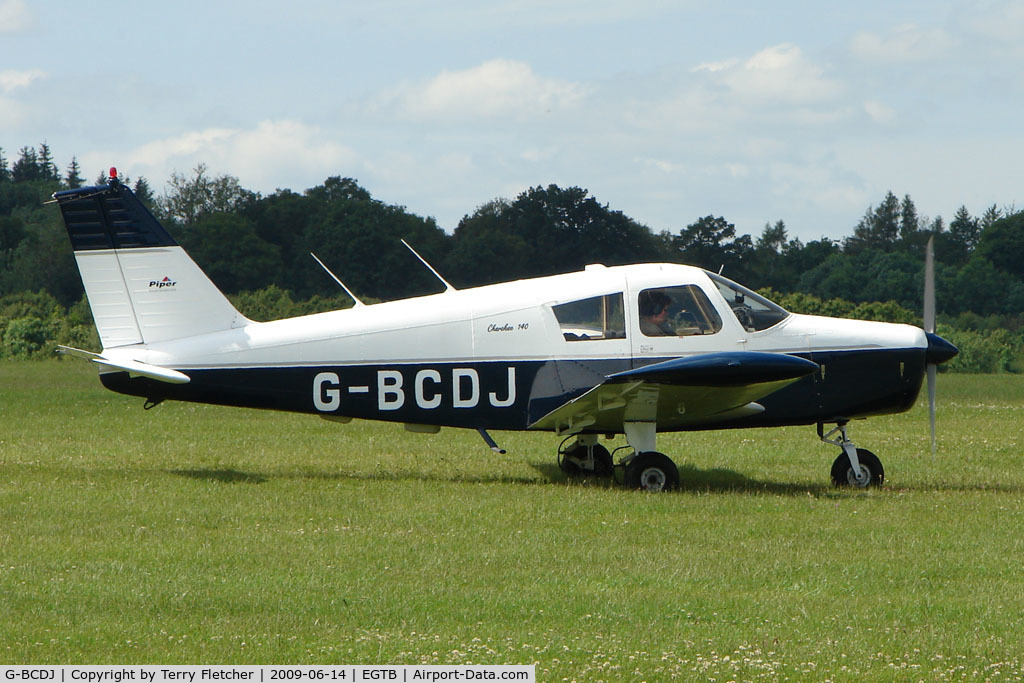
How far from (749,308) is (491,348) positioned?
104 inches

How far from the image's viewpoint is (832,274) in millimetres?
69562

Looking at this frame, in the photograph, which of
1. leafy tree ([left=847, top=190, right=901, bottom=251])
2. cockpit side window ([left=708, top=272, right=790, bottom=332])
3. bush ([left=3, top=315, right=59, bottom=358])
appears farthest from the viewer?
leafy tree ([left=847, top=190, right=901, bottom=251])

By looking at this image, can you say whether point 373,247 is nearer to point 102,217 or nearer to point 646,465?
point 102,217

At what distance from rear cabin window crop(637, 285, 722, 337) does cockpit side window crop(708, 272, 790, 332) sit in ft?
0.88

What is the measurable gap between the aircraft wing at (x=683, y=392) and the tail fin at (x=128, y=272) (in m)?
3.83

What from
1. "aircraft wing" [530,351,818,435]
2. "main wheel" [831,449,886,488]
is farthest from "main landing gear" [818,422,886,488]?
"aircraft wing" [530,351,818,435]

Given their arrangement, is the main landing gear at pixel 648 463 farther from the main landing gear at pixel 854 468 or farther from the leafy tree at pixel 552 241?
the leafy tree at pixel 552 241

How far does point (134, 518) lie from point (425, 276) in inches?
1952

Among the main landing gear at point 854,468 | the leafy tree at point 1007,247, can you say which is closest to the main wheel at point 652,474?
the main landing gear at point 854,468

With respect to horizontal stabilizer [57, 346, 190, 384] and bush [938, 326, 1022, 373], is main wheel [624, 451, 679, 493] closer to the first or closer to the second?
horizontal stabilizer [57, 346, 190, 384]

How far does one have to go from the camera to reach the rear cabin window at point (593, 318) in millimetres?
11234

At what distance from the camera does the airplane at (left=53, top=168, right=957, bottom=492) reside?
11234 mm

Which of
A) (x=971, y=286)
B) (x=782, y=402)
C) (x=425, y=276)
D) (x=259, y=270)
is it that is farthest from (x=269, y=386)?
(x=971, y=286)

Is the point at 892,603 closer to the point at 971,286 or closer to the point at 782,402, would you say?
the point at 782,402
